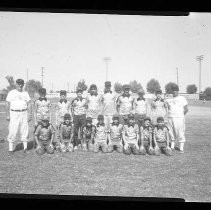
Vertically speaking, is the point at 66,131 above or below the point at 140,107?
below

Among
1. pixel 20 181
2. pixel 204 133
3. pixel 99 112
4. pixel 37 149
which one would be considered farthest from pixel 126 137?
pixel 204 133

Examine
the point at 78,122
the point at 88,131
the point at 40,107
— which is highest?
the point at 40,107

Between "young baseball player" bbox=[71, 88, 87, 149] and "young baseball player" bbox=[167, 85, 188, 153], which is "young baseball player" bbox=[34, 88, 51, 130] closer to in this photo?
"young baseball player" bbox=[71, 88, 87, 149]

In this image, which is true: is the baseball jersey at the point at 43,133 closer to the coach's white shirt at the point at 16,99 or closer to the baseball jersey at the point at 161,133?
the coach's white shirt at the point at 16,99

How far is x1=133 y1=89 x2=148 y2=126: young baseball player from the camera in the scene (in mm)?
6516

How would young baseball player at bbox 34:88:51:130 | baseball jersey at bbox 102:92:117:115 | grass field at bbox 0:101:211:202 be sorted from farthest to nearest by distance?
baseball jersey at bbox 102:92:117:115 → young baseball player at bbox 34:88:51:130 → grass field at bbox 0:101:211:202

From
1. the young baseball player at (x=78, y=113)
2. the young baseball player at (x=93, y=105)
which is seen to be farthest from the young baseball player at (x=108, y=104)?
the young baseball player at (x=78, y=113)

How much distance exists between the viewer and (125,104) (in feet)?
21.2

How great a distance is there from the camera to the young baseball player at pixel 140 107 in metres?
6.52

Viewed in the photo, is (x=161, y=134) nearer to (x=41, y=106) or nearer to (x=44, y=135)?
(x=44, y=135)

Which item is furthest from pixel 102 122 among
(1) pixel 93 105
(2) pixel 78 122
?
(2) pixel 78 122

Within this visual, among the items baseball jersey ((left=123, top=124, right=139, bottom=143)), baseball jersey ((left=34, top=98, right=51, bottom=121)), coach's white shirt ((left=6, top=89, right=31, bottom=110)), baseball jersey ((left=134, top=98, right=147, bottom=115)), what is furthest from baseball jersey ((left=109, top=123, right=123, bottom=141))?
coach's white shirt ((left=6, top=89, right=31, bottom=110))

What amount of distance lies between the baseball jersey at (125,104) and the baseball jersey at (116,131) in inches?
14.9

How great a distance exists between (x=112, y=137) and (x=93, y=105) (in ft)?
2.75
